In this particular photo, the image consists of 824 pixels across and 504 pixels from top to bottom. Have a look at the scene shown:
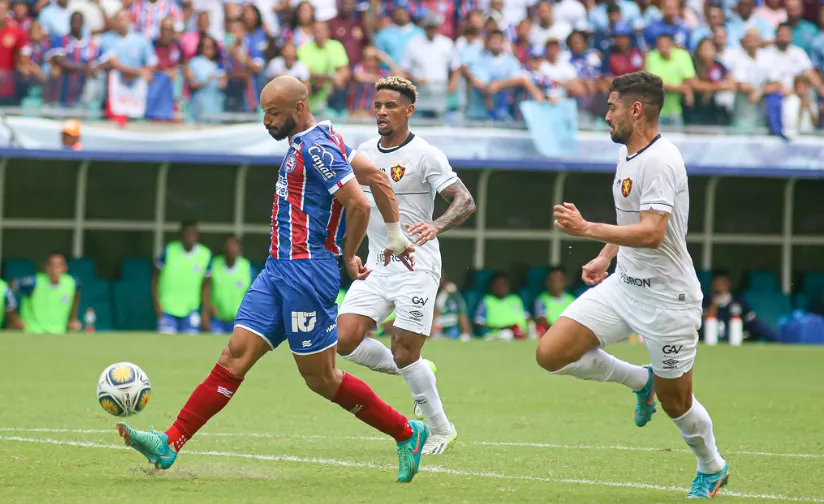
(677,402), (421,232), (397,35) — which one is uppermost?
(397,35)

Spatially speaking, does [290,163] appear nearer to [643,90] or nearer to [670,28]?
[643,90]

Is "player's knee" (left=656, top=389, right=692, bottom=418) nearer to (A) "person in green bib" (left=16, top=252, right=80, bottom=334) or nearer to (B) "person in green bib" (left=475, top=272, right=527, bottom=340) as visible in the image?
(B) "person in green bib" (left=475, top=272, right=527, bottom=340)

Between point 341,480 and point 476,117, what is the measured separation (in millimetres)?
12006

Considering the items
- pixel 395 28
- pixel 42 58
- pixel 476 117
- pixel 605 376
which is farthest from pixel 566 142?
pixel 605 376

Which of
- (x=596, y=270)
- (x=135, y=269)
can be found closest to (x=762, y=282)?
(x=135, y=269)

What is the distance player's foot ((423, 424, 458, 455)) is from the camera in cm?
827

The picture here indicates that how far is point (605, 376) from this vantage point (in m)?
7.59

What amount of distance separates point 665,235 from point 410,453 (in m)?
1.81

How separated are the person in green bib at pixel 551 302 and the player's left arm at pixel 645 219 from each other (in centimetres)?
1250

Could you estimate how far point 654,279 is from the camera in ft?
22.8

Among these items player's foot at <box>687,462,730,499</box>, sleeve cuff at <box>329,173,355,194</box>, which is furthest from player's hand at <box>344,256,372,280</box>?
player's foot at <box>687,462,730,499</box>

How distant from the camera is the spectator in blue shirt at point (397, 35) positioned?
18.5 m

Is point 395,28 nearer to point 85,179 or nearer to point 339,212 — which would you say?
point 85,179

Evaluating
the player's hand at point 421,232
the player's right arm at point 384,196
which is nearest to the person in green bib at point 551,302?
the player's hand at point 421,232
